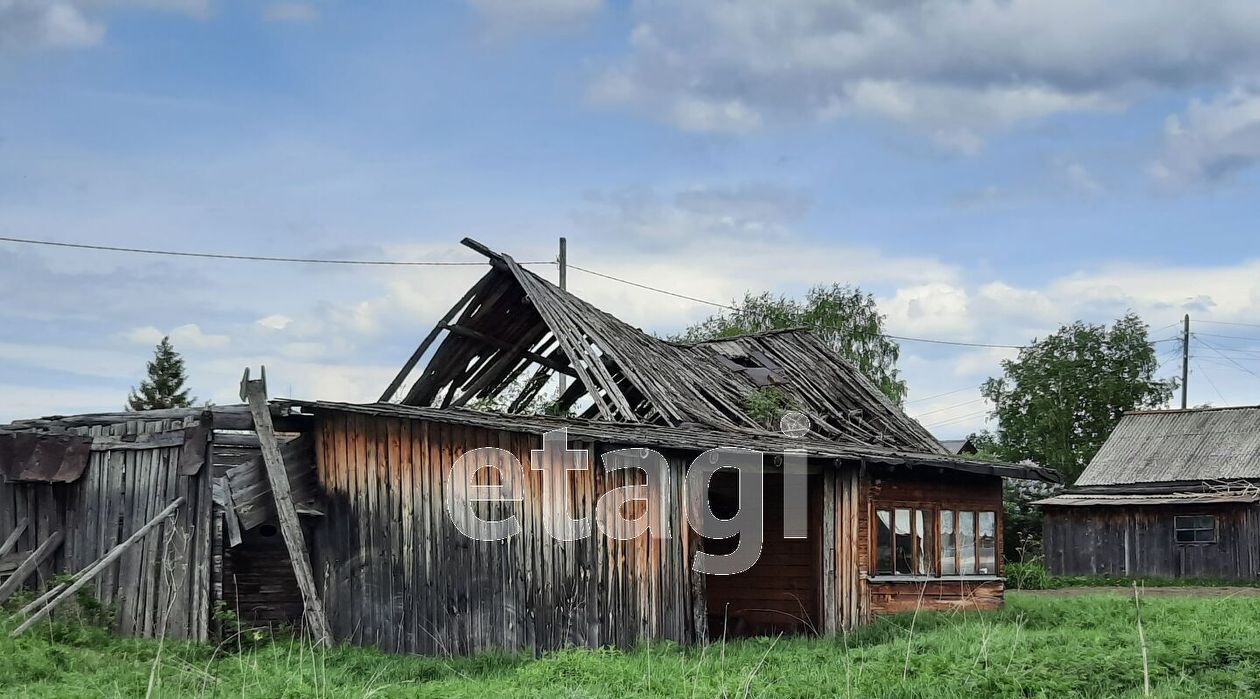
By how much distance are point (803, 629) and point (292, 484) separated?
743cm

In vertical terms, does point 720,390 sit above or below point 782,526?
above

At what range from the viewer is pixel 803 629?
18547 mm

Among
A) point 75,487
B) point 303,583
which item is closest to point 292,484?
point 303,583

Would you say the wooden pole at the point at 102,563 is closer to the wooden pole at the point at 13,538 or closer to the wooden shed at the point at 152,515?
the wooden shed at the point at 152,515

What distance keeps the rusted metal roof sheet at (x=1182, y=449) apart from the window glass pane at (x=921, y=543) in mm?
18522

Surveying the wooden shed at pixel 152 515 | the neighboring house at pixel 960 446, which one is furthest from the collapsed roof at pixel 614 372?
the neighboring house at pixel 960 446

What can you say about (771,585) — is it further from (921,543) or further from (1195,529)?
(1195,529)

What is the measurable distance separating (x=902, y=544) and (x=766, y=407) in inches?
148

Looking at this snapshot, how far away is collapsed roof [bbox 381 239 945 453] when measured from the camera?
19250 millimetres

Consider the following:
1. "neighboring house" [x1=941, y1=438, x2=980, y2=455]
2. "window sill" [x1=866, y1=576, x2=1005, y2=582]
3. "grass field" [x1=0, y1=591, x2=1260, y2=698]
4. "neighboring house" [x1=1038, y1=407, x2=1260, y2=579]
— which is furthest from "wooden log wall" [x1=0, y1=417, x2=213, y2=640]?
"neighboring house" [x1=941, y1=438, x2=980, y2=455]

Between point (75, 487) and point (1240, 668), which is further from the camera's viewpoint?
point (75, 487)

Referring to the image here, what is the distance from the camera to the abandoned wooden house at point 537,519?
15070 mm

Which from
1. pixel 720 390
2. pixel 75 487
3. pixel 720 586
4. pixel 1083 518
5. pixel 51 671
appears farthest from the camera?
pixel 1083 518

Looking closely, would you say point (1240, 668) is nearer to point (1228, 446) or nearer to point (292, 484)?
point (292, 484)
